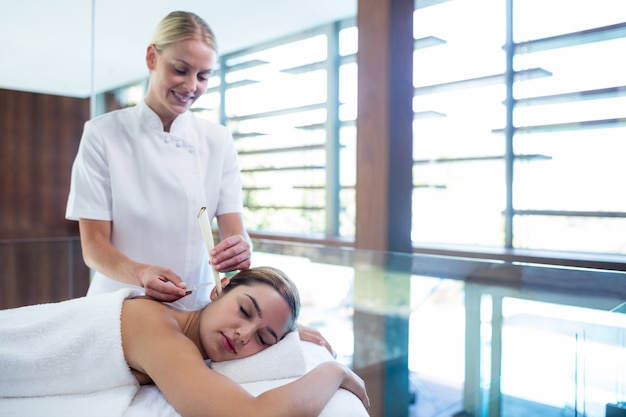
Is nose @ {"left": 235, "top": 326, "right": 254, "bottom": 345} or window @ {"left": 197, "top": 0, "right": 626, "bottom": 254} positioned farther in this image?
window @ {"left": 197, "top": 0, "right": 626, "bottom": 254}

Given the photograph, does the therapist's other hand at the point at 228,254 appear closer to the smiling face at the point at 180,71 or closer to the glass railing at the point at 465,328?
the smiling face at the point at 180,71

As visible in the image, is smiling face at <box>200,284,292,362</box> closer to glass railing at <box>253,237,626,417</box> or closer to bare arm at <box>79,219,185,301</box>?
bare arm at <box>79,219,185,301</box>

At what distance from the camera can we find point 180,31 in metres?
1.30

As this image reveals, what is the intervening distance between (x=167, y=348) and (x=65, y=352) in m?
0.20

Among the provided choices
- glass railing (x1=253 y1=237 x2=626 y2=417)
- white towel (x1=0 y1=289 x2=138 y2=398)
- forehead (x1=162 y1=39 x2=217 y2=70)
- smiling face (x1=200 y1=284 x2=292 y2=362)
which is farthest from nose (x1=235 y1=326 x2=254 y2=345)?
forehead (x1=162 y1=39 x2=217 y2=70)

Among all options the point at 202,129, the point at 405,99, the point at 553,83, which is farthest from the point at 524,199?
the point at 202,129

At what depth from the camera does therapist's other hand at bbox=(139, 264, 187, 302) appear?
1.08 meters

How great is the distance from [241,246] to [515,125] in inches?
69.6

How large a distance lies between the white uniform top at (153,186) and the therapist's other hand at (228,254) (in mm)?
357

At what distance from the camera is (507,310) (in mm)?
1458

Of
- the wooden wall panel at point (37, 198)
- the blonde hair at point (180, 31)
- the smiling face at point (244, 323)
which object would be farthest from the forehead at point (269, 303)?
the wooden wall panel at point (37, 198)

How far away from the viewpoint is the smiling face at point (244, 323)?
106cm

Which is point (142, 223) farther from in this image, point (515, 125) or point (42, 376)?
point (515, 125)

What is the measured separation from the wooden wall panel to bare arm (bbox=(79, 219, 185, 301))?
0.92 m
